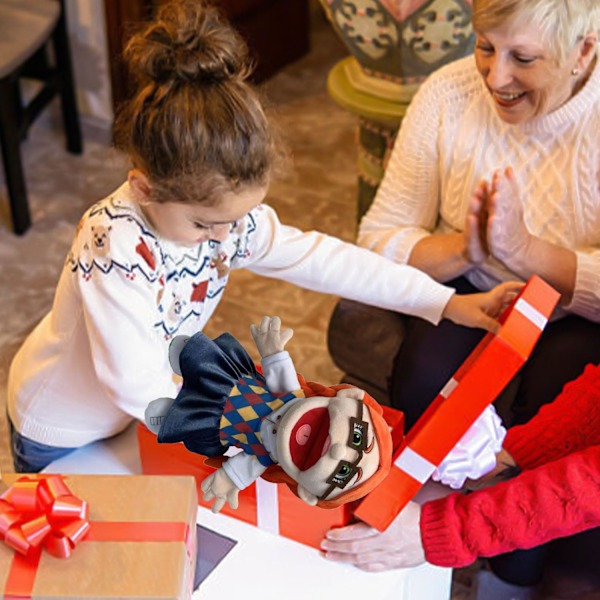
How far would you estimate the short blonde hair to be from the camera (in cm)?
143

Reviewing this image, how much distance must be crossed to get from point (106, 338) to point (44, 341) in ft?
0.61

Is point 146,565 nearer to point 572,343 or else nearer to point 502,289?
point 502,289

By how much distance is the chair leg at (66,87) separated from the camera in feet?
8.92

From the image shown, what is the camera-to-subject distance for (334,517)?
1.21 m

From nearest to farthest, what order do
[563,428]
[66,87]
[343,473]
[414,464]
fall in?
[343,473], [414,464], [563,428], [66,87]

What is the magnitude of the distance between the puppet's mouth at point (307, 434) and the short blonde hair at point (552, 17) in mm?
771

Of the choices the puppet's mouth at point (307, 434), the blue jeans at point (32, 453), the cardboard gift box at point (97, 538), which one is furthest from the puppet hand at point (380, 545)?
the blue jeans at point (32, 453)

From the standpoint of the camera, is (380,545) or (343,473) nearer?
(343,473)

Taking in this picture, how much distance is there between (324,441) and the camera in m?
0.93

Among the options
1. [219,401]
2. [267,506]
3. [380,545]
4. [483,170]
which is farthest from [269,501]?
[483,170]

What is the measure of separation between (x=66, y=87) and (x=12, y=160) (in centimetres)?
43

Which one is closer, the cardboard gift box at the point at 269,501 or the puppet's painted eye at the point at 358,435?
the puppet's painted eye at the point at 358,435

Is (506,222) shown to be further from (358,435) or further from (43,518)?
(43,518)

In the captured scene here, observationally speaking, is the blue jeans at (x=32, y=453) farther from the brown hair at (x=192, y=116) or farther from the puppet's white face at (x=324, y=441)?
the puppet's white face at (x=324, y=441)
